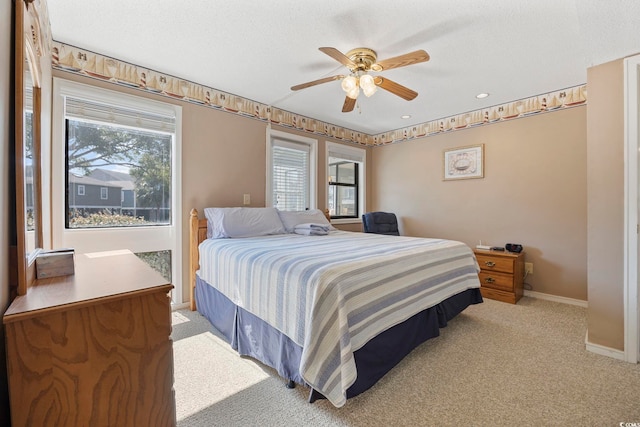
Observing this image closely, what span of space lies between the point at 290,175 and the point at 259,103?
1.05 m

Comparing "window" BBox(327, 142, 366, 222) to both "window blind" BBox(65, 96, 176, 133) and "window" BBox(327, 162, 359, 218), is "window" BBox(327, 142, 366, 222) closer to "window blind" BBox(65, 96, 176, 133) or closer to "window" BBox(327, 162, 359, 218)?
"window" BBox(327, 162, 359, 218)

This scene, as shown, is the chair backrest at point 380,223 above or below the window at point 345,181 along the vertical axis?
below

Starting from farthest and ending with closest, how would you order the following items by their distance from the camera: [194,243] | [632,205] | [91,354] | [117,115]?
1. [194,243]
2. [117,115]
3. [632,205]
4. [91,354]

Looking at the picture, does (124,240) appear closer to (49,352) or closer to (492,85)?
(49,352)

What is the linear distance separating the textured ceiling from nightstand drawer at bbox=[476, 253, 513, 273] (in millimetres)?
1946

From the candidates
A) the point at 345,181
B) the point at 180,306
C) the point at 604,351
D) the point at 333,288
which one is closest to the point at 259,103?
the point at 345,181

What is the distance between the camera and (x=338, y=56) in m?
1.99

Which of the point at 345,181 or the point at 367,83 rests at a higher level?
the point at 367,83

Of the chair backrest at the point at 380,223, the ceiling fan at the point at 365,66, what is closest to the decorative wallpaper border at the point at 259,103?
the chair backrest at the point at 380,223

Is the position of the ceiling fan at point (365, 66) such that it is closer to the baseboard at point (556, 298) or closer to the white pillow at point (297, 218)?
the white pillow at point (297, 218)

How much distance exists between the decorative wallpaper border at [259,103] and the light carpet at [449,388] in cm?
239

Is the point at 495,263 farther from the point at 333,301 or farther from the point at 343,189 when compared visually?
the point at 333,301

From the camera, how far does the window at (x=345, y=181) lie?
180 inches

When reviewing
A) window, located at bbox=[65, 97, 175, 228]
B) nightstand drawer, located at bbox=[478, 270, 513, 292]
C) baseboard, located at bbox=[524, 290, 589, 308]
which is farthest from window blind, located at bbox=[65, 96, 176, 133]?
baseboard, located at bbox=[524, 290, 589, 308]
